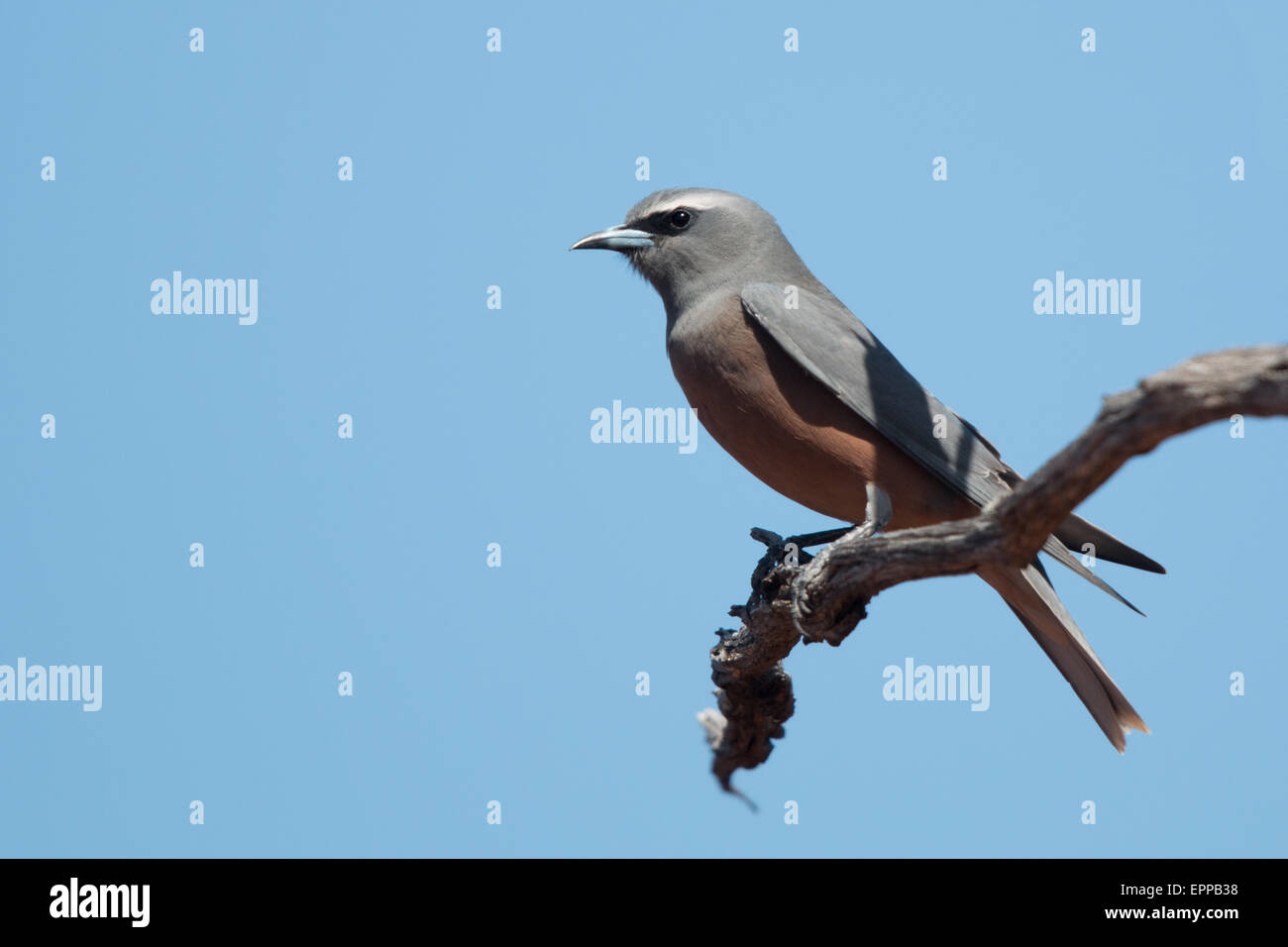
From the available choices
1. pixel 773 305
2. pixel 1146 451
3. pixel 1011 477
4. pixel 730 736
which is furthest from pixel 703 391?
pixel 1146 451

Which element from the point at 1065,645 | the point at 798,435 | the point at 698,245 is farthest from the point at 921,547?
the point at 698,245

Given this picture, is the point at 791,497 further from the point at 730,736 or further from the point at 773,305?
the point at 730,736

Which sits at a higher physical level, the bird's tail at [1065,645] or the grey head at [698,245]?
the grey head at [698,245]

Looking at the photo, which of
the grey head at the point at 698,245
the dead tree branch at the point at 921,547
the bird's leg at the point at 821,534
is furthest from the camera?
the grey head at the point at 698,245

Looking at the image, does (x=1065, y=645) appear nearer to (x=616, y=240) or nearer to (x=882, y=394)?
(x=882, y=394)

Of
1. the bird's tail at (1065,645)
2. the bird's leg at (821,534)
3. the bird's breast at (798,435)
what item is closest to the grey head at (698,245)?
the bird's breast at (798,435)

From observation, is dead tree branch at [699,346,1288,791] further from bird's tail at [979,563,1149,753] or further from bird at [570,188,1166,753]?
bird's tail at [979,563,1149,753]

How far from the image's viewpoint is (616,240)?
822 cm

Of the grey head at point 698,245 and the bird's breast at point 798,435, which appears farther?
the grey head at point 698,245

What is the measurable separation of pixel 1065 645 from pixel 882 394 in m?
1.98

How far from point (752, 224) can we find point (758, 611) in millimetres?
2998

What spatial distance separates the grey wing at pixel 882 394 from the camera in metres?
6.88

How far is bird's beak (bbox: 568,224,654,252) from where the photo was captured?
816cm

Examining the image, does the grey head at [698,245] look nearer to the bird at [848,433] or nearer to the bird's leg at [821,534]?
the bird at [848,433]
